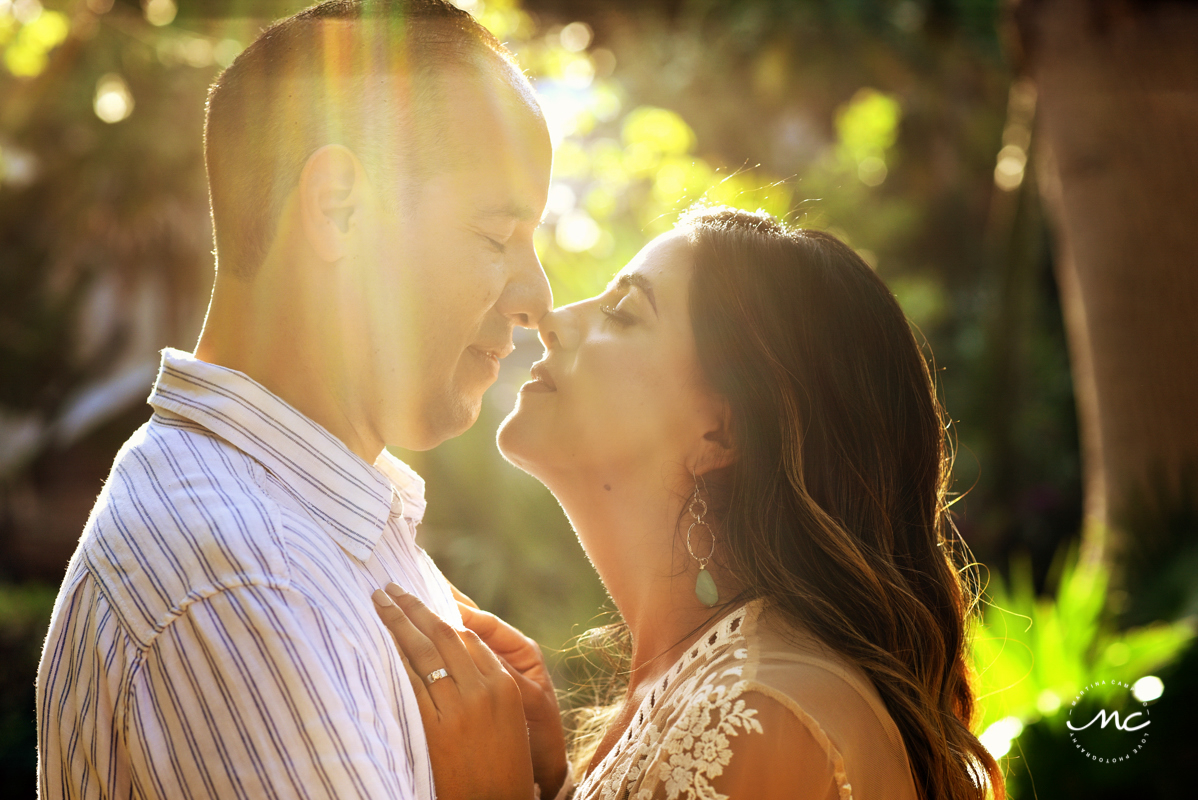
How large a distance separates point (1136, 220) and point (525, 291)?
4.77 metres

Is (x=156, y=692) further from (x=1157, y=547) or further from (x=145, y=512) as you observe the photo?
(x=1157, y=547)

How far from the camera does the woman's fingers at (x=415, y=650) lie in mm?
1642

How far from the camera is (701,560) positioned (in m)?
2.52

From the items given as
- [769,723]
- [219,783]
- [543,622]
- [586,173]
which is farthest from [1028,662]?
[586,173]

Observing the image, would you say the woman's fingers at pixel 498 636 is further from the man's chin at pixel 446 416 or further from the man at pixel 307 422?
the man's chin at pixel 446 416

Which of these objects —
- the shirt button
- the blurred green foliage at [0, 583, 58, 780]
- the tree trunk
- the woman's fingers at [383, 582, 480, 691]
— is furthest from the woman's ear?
the blurred green foliage at [0, 583, 58, 780]

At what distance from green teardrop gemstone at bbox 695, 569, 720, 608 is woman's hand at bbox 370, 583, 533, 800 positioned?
30.1 inches

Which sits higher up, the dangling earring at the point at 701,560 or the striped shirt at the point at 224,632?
the striped shirt at the point at 224,632

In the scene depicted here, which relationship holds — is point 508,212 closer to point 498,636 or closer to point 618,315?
point 618,315

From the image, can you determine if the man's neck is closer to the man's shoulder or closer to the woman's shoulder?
the man's shoulder

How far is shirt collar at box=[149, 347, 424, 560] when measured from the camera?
162 centimetres

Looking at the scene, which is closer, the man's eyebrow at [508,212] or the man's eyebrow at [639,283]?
the man's eyebrow at [508,212]

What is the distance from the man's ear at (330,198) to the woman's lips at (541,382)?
33.8 inches

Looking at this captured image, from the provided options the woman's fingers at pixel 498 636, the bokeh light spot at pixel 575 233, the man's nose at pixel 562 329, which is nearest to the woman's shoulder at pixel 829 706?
the woman's fingers at pixel 498 636
